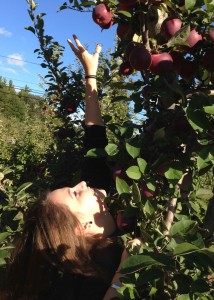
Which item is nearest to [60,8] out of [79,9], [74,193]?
[79,9]

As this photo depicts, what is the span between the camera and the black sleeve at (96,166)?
159cm

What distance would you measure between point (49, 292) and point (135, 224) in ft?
1.67

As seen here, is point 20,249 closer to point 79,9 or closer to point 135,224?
point 135,224

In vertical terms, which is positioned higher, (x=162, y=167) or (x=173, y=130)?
(x=173, y=130)

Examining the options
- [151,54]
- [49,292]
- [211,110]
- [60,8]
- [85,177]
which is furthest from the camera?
[85,177]

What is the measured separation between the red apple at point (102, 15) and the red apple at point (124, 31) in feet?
0.12

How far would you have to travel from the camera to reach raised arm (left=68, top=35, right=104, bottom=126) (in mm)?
1667

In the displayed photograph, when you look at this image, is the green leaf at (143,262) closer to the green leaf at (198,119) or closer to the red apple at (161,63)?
the green leaf at (198,119)

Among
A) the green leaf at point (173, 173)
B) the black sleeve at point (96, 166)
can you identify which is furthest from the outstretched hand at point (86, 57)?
the green leaf at point (173, 173)

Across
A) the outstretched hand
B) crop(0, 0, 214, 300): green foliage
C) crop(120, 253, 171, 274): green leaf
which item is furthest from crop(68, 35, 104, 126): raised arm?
crop(120, 253, 171, 274): green leaf

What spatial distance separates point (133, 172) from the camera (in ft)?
3.32

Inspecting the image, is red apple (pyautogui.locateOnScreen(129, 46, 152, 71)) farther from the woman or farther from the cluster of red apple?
the woman

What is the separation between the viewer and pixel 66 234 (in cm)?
127

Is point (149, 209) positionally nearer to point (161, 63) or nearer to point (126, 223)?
point (126, 223)
